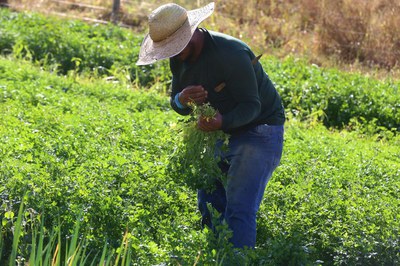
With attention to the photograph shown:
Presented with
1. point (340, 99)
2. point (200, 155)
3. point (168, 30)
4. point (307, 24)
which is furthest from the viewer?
point (307, 24)

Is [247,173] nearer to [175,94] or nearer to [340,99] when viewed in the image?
[175,94]

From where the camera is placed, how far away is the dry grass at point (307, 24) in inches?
553

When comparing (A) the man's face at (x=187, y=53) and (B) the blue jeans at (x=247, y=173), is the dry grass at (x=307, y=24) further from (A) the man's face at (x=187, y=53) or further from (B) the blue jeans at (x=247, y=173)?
(A) the man's face at (x=187, y=53)

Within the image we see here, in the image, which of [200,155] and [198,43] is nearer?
[198,43]

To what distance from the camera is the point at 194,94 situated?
539 cm

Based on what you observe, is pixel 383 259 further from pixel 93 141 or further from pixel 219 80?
pixel 93 141

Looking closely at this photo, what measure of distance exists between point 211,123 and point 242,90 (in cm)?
27

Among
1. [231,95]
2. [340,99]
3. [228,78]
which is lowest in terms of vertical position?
[340,99]

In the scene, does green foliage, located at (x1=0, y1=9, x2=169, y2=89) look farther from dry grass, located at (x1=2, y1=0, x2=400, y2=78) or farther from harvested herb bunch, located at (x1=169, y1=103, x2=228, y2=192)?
harvested herb bunch, located at (x1=169, y1=103, x2=228, y2=192)

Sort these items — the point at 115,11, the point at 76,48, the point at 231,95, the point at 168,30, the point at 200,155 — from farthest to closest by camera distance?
the point at 115,11 → the point at 76,48 → the point at 200,155 → the point at 231,95 → the point at 168,30

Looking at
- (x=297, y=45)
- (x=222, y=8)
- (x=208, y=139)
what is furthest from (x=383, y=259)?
(x=222, y=8)

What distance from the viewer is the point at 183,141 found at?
5.70 metres

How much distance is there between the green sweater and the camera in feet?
17.5

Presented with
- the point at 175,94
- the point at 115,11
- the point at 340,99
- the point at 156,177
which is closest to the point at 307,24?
the point at 115,11
